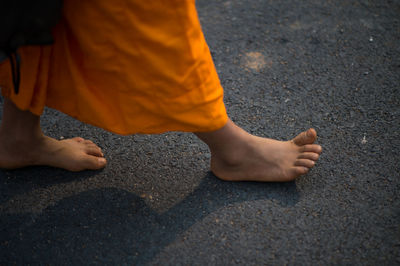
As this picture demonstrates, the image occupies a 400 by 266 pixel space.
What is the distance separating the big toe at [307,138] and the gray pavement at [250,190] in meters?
0.13

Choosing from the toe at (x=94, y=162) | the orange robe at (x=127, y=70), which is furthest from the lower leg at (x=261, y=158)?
the toe at (x=94, y=162)

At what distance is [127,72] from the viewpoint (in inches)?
38.8

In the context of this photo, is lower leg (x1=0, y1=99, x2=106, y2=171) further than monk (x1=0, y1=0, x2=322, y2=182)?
Yes

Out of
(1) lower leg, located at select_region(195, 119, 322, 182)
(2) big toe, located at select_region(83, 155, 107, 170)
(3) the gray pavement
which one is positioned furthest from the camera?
(2) big toe, located at select_region(83, 155, 107, 170)

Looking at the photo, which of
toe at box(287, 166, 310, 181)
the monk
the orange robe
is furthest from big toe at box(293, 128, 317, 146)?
the orange robe

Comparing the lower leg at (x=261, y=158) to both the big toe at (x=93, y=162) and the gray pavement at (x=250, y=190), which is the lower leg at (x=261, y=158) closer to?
the gray pavement at (x=250, y=190)

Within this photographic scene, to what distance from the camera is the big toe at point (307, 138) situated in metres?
1.37

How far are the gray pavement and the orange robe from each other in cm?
39

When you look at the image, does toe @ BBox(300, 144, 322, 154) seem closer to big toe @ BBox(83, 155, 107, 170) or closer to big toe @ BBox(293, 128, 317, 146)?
big toe @ BBox(293, 128, 317, 146)

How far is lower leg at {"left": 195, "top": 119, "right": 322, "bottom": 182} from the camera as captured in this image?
52.4 inches

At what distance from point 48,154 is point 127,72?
0.66 metres

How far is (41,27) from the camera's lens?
2.94 feet

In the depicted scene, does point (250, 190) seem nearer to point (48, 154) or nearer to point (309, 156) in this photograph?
point (309, 156)

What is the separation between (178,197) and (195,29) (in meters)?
0.68
